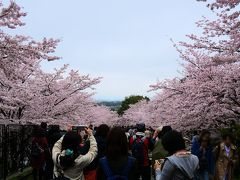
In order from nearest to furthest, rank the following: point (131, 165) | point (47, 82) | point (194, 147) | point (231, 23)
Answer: point (131, 165)
point (194, 147)
point (231, 23)
point (47, 82)

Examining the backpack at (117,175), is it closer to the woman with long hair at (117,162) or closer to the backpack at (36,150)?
the woman with long hair at (117,162)

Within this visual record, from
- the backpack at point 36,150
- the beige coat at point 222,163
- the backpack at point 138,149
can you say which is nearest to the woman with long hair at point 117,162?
the beige coat at point 222,163

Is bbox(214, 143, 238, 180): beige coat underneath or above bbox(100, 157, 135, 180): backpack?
underneath

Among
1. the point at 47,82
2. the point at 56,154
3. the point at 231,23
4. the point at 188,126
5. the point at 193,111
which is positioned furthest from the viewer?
the point at 47,82

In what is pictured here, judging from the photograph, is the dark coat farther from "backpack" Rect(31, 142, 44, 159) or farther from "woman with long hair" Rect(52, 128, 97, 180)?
"woman with long hair" Rect(52, 128, 97, 180)

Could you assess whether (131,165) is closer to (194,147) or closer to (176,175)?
(176,175)

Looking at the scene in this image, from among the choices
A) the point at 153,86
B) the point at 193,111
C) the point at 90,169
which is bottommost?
the point at 90,169

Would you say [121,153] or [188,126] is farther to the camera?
[188,126]

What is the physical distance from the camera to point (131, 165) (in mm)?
4633

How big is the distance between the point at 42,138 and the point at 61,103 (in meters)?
16.8

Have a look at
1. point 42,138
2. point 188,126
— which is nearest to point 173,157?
point 42,138

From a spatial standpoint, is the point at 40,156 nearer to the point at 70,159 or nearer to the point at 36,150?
the point at 36,150

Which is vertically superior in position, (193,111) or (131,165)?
(193,111)

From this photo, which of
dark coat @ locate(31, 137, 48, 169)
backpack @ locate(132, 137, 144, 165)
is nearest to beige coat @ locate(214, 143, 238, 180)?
backpack @ locate(132, 137, 144, 165)
